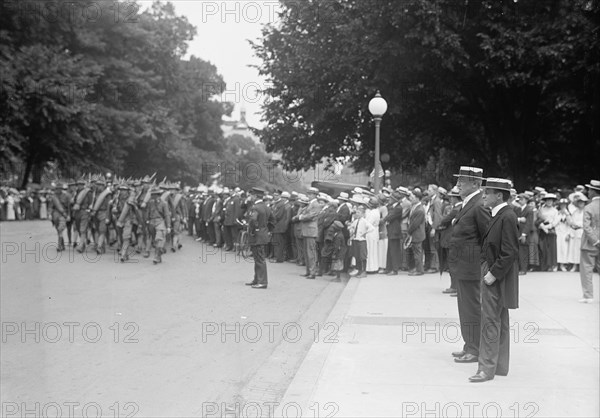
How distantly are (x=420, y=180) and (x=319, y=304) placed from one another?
33.7 m

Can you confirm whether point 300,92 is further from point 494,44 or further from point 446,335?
point 446,335

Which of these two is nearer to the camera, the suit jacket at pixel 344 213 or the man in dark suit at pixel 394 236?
the suit jacket at pixel 344 213

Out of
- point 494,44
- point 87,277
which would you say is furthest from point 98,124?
point 87,277

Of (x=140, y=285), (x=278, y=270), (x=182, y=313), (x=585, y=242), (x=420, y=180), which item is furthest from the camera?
(x=420, y=180)

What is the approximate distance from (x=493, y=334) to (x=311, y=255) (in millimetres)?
9580

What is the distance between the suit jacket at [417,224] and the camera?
623 inches

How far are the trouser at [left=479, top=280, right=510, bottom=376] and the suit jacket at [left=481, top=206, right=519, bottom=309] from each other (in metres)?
0.08

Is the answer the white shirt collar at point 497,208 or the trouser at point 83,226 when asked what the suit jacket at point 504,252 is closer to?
the white shirt collar at point 497,208

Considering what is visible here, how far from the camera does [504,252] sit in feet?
22.4

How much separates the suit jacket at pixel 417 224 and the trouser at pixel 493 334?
880 cm

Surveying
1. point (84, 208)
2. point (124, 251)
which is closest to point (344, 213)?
point (124, 251)

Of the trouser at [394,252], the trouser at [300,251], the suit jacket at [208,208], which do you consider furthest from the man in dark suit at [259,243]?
the suit jacket at [208,208]

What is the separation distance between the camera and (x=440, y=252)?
50.0 feet

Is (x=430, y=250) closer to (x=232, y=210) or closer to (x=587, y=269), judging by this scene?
(x=587, y=269)
